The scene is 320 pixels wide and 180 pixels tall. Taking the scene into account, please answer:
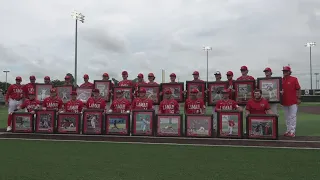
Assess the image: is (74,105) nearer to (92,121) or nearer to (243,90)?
(92,121)

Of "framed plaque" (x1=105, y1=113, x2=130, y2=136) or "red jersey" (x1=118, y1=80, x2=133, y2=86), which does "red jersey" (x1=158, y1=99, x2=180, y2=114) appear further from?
"red jersey" (x1=118, y1=80, x2=133, y2=86)

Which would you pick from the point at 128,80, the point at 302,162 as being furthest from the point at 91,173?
the point at 128,80

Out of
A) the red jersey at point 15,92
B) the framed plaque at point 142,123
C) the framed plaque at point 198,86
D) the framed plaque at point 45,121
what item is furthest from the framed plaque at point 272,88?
the red jersey at point 15,92

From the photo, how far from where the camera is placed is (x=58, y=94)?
10.9 m

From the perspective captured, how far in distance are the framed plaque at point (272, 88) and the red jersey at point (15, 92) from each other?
8.18 metres

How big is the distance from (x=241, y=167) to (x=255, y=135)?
313 cm

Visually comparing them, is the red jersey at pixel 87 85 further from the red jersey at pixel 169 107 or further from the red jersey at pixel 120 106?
the red jersey at pixel 169 107

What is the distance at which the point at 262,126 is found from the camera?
8352mm

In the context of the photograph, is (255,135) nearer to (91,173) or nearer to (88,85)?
(91,173)

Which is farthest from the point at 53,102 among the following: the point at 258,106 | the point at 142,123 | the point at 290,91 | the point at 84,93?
the point at 290,91

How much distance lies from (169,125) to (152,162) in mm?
3054

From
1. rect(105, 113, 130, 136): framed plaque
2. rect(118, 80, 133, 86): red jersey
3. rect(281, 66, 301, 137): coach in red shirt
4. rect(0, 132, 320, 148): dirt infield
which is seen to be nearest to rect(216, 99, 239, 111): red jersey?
rect(0, 132, 320, 148): dirt infield

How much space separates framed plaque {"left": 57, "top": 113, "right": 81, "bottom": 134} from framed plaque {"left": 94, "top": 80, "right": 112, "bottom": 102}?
1.26m

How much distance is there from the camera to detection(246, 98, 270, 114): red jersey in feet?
28.1
